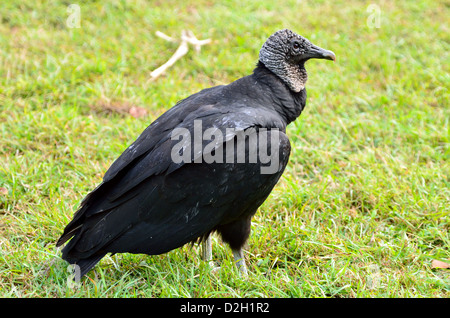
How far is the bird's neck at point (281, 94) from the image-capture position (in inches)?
124

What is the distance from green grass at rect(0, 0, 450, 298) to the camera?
2.98 meters

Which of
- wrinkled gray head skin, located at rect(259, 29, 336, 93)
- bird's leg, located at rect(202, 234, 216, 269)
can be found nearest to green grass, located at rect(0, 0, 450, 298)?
bird's leg, located at rect(202, 234, 216, 269)

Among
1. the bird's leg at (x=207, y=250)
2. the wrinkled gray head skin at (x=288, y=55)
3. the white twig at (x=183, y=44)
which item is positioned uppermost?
the wrinkled gray head skin at (x=288, y=55)

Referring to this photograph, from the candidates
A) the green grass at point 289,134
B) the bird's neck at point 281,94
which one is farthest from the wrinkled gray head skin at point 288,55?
the green grass at point 289,134

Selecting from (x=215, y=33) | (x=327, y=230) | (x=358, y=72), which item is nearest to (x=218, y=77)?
(x=215, y=33)

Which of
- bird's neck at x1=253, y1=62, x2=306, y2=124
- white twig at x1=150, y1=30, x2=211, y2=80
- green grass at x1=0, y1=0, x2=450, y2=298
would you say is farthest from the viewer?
white twig at x1=150, y1=30, x2=211, y2=80

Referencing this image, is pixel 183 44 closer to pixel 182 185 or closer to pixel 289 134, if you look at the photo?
pixel 289 134

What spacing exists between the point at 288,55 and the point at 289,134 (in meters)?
1.34

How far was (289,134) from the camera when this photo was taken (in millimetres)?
4523

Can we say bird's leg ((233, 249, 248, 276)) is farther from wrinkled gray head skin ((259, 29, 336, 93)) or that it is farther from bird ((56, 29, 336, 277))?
wrinkled gray head skin ((259, 29, 336, 93))

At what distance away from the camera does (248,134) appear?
2.81 meters

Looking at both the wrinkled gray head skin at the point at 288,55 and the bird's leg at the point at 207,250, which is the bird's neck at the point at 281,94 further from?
the bird's leg at the point at 207,250

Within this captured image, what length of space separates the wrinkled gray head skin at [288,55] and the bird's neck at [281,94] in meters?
0.03

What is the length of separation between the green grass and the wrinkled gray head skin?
89cm
